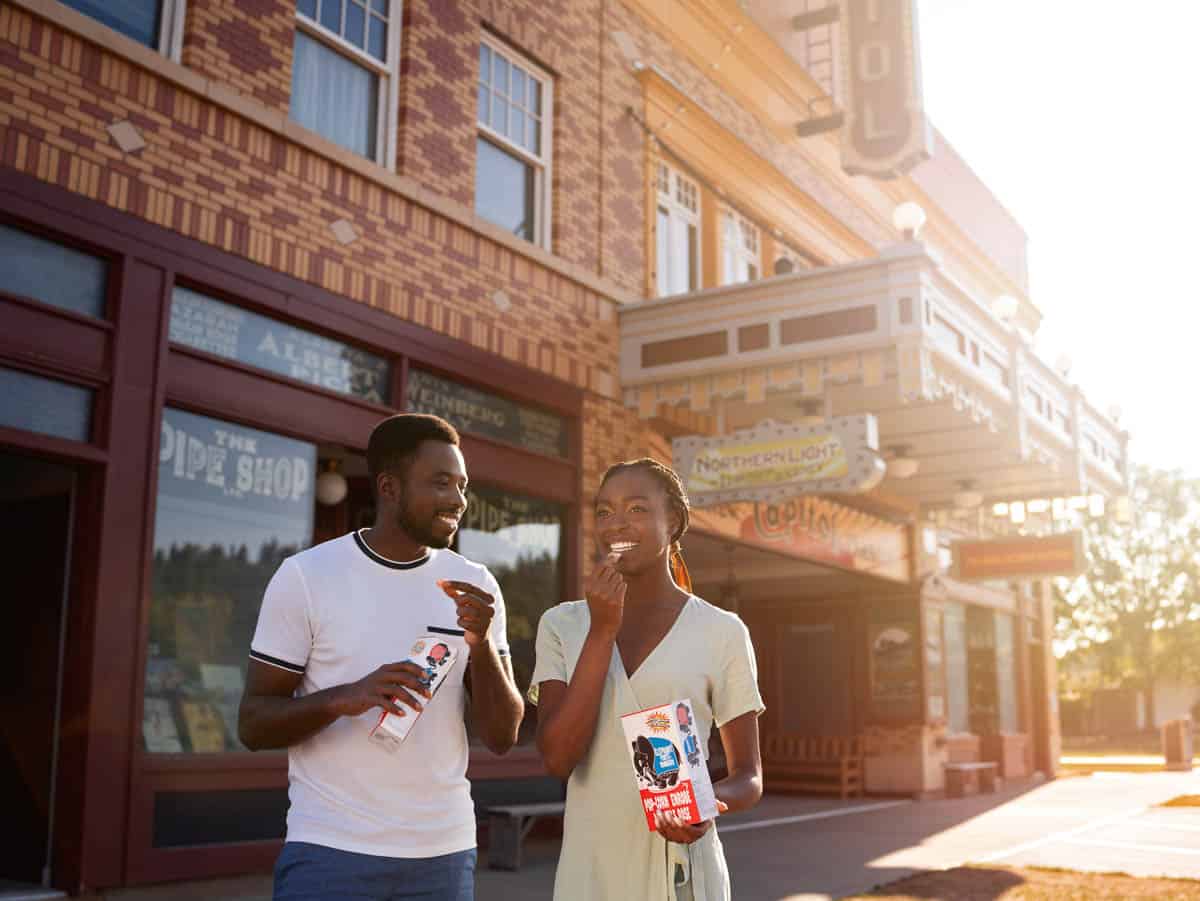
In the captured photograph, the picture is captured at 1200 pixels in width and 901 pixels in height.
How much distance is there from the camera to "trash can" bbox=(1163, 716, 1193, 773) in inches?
958

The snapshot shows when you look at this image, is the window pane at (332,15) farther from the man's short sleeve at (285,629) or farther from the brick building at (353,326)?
the man's short sleeve at (285,629)

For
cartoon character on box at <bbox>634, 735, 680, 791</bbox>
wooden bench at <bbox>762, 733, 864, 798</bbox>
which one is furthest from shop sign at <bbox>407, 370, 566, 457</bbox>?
wooden bench at <bbox>762, 733, 864, 798</bbox>

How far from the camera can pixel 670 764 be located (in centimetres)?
256

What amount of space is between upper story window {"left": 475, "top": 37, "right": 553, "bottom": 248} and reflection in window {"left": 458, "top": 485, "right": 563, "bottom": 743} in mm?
2429

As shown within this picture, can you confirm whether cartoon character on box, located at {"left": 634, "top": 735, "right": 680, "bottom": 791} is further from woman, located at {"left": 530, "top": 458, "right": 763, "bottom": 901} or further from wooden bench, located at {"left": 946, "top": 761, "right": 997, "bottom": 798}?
wooden bench, located at {"left": 946, "top": 761, "right": 997, "bottom": 798}

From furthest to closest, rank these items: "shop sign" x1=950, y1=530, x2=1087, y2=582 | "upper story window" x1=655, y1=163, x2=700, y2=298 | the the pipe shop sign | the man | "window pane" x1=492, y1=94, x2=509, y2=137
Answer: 1. "shop sign" x1=950, y1=530, x2=1087, y2=582
2. "upper story window" x1=655, y1=163, x2=700, y2=298
3. "window pane" x1=492, y1=94, x2=509, y2=137
4. the the pipe shop sign
5. the man

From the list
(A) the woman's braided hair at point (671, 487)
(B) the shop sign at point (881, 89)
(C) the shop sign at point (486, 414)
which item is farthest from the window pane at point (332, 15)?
(A) the woman's braided hair at point (671, 487)

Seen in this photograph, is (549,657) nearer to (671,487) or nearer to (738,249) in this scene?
(671,487)

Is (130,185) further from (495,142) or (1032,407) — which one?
(1032,407)

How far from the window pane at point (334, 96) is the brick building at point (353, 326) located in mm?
29

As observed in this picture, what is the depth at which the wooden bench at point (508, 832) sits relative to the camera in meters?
9.45

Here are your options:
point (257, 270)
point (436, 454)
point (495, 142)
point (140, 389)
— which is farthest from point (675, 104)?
point (436, 454)

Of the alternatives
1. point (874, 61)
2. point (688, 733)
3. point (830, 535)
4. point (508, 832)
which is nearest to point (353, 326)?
point (508, 832)

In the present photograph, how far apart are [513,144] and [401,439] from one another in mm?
8752
